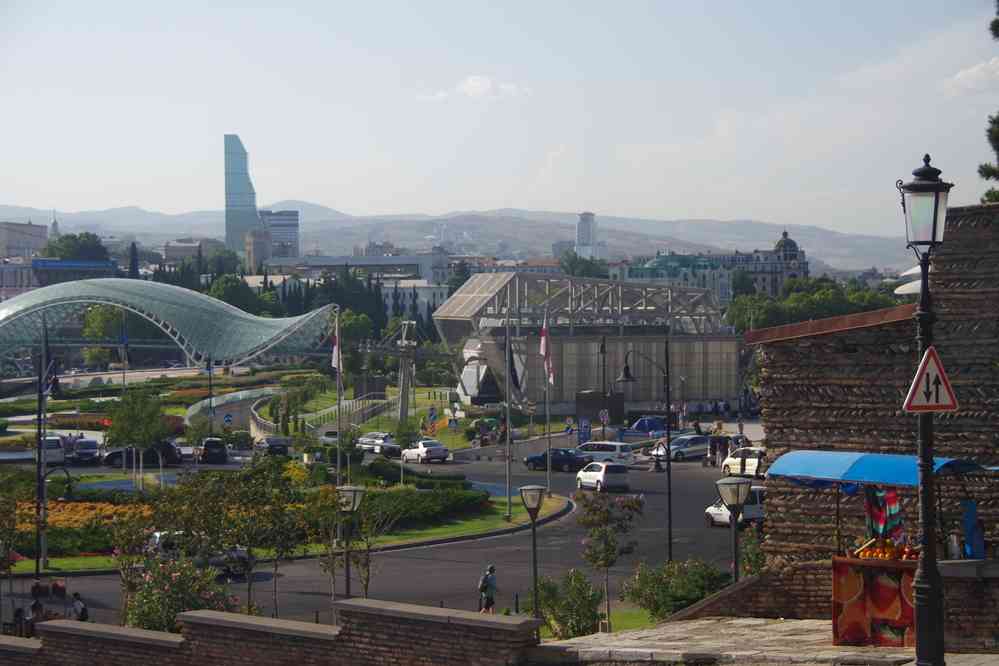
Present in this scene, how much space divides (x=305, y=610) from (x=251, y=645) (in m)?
11.9

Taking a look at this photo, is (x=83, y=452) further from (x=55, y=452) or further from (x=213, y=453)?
(x=213, y=453)

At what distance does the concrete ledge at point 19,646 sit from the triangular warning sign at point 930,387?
403 inches

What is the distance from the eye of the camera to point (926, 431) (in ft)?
38.2

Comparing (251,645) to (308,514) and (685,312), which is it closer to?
(308,514)

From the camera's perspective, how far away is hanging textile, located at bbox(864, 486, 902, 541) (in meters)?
16.0

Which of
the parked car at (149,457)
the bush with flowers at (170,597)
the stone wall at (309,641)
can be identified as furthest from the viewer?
the parked car at (149,457)

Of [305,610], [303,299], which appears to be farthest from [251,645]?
[303,299]

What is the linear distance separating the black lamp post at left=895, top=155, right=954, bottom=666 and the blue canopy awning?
332 centimetres

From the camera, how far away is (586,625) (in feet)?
71.3

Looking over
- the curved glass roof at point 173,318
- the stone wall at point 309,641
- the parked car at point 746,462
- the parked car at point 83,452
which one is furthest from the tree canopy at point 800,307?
A: the stone wall at point 309,641

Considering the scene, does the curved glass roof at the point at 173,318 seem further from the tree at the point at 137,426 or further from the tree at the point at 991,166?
the tree at the point at 991,166

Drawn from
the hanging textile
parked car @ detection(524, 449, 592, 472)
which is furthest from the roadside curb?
the hanging textile

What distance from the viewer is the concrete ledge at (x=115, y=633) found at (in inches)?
639

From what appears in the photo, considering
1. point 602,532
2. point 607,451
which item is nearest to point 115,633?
point 602,532
